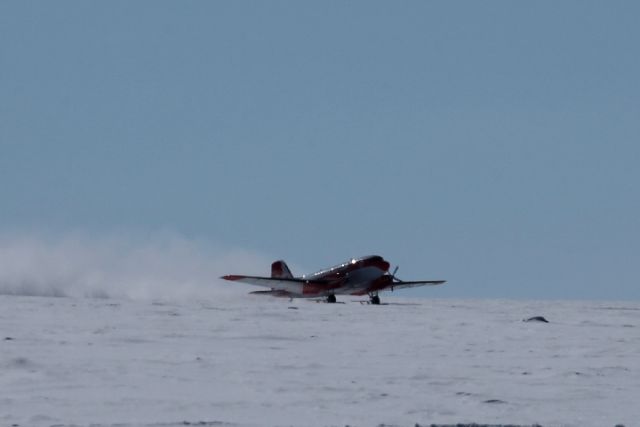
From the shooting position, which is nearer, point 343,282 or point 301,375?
point 301,375

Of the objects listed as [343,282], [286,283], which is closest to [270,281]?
[286,283]

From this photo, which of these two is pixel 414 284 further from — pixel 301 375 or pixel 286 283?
pixel 301 375

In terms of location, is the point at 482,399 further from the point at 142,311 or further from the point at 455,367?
the point at 142,311

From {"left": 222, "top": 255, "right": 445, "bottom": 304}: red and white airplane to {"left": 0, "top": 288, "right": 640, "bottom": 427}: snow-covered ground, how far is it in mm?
30102

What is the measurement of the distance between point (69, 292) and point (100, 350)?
50918 millimetres

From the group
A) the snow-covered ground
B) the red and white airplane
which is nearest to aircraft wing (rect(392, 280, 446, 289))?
the red and white airplane

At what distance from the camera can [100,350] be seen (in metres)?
15.1

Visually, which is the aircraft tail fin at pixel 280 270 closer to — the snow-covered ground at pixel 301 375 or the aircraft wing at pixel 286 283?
the aircraft wing at pixel 286 283

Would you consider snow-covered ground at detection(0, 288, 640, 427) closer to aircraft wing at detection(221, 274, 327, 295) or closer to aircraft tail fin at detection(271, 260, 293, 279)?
aircraft wing at detection(221, 274, 327, 295)

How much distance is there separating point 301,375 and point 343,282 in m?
41.3

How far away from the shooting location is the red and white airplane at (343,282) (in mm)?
52781

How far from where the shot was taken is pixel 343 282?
2140 inches

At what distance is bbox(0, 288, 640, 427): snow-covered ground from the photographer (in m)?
10.2

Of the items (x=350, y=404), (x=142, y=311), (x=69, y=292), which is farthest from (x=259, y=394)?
(x=69, y=292)
